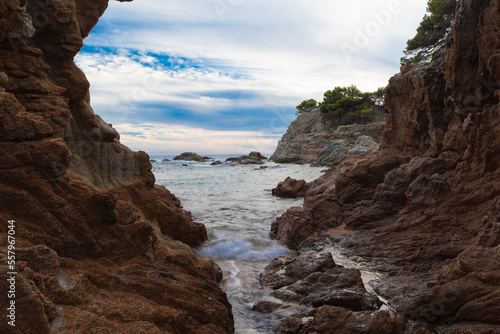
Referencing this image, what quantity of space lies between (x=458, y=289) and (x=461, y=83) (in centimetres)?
593

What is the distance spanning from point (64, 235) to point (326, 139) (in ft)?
151

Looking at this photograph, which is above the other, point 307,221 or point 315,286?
point 307,221

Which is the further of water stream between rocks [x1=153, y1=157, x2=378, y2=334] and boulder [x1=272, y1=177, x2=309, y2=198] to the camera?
boulder [x1=272, y1=177, x2=309, y2=198]

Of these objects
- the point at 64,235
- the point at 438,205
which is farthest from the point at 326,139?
the point at 64,235

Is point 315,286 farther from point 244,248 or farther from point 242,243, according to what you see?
point 242,243

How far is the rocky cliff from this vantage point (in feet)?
115

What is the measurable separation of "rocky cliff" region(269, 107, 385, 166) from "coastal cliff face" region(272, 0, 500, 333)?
1971 cm

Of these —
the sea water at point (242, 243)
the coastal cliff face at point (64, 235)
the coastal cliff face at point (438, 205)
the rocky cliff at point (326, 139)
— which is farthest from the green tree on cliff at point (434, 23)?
the coastal cliff face at point (64, 235)

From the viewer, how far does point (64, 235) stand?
4.01 m

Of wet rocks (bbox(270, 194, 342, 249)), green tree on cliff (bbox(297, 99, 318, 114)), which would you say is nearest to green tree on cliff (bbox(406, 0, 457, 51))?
wet rocks (bbox(270, 194, 342, 249))

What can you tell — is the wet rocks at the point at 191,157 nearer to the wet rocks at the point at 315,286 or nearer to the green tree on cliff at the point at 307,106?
the green tree on cliff at the point at 307,106

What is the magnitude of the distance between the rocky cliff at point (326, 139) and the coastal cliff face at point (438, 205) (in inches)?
776

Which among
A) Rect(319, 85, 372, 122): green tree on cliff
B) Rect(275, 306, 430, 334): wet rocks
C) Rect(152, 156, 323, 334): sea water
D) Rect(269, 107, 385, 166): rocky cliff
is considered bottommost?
Rect(152, 156, 323, 334): sea water

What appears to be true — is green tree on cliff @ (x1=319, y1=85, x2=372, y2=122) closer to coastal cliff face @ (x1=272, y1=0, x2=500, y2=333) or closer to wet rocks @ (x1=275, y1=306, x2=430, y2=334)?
coastal cliff face @ (x1=272, y1=0, x2=500, y2=333)
